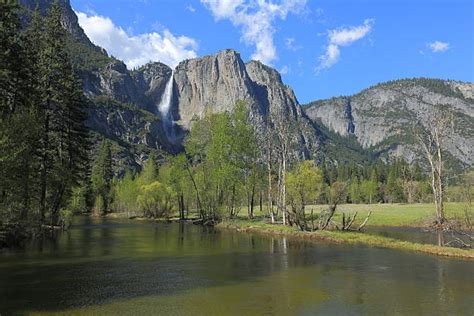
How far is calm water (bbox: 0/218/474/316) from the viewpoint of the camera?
64.8ft

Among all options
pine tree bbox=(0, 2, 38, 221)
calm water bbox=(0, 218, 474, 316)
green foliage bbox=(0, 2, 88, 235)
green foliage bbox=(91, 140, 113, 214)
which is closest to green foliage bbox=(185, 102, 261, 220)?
green foliage bbox=(0, 2, 88, 235)

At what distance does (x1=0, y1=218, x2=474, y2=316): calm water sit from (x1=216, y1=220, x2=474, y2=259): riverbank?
2894mm

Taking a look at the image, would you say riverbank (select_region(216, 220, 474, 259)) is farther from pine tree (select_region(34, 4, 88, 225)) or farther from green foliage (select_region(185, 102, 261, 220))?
pine tree (select_region(34, 4, 88, 225))

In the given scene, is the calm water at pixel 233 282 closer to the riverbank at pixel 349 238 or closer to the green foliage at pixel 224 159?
the riverbank at pixel 349 238

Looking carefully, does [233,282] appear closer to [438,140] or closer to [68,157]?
[68,157]

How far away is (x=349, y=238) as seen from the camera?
4769 centimetres

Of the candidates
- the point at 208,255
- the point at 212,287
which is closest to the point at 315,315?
the point at 212,287

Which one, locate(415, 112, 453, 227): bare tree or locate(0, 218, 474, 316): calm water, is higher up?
locate(415, 112, 453, 227): bare tree

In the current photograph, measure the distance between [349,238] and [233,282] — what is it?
25314mm

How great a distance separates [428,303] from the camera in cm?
2072

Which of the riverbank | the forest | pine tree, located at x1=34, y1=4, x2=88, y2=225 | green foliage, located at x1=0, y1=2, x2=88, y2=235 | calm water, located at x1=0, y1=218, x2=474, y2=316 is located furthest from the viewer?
pine tree, located at x1=34, y1=4, x2=88, y2=225

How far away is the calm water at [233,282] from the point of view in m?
19.8

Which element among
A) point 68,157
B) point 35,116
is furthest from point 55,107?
point 35,116

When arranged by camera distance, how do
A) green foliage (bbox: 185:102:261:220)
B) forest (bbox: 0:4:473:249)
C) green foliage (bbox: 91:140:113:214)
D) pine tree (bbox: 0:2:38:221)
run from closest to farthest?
pine tree (bbox: 0:2:38:221) → forest (bbox: 0:4:473:249) → green foliage (bbox: 185:102:261:220) → green foliage (bbox: 91:140:113:214)
